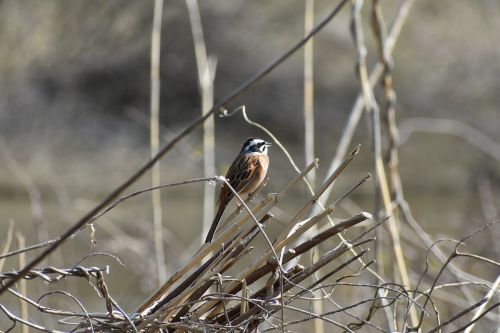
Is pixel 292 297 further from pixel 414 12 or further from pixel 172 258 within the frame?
pixel 414 12

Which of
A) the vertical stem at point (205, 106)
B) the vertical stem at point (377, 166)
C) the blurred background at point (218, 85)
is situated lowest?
the vertical stem at point (377, 166)

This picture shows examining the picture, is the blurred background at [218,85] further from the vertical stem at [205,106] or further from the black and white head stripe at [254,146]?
the black and white head stripe at [254,146]

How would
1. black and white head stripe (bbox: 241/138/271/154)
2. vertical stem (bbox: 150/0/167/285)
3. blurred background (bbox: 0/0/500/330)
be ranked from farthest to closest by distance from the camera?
blurred background (bbox: 0/0/500/330) → vertical stem (bbox: 150/0/167/285) → black and white head stripe (bbox: 241/138/271/154)

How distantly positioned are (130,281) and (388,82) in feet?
14.6

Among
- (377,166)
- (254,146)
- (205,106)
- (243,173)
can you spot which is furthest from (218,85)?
(377,166)

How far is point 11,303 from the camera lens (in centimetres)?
522

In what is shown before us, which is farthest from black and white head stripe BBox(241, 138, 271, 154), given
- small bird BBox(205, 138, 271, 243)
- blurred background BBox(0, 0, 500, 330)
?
blurred background BBox(0, 0, 500, 330)

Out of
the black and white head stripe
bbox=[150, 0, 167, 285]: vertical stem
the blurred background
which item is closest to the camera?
the black and white head stripe

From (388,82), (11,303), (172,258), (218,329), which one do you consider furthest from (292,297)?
(172,258)

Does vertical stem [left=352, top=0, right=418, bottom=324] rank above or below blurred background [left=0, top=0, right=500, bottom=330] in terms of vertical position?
below

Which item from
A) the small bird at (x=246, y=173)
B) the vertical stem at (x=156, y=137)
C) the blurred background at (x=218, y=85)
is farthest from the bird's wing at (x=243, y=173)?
the blurred background at (x=218, y=85)

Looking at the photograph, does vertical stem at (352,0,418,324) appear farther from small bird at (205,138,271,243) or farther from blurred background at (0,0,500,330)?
blurred background at (0,0,500,330)

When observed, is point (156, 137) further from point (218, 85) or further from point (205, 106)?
point (218, 85)

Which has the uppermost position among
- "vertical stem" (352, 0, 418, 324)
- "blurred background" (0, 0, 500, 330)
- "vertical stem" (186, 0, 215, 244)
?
"blurred background" (0, 0, 500, 330)
